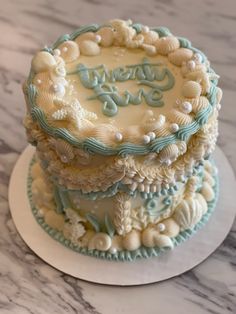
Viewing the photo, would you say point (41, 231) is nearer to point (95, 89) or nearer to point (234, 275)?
point (95, 89)

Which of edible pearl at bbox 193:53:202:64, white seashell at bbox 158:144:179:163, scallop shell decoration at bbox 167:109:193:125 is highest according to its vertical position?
edible pearl at bbox 193:53:202:64

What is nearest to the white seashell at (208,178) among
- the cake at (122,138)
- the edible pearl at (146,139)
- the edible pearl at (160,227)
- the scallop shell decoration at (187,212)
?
the cake at (122,138)

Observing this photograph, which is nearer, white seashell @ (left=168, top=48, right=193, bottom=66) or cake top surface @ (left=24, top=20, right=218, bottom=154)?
cake top surface @ (left=24, top=20, right=218, bottom=154)

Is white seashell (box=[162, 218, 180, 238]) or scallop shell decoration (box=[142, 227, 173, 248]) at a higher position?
white seashell (box=[162, 218, 180, 238])

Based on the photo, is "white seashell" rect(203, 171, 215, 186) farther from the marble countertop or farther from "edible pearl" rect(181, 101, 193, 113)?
"edible pearl" rect(181, 101, 193, 113)

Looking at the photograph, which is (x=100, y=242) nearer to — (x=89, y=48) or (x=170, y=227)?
(x=170, y=227)

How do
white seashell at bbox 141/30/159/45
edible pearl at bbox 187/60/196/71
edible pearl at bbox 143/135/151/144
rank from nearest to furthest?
edible pearl at bbox 143/135/151/144, edible pearl at bbox 187/60/196/71, white seashell at bbox 141/30/159/45

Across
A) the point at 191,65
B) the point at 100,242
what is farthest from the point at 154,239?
the point at 191,65

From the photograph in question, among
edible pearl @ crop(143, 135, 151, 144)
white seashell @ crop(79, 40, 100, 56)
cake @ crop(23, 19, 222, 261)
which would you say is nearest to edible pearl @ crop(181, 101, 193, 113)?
cake @ crop(23, 19, 222, 261)
